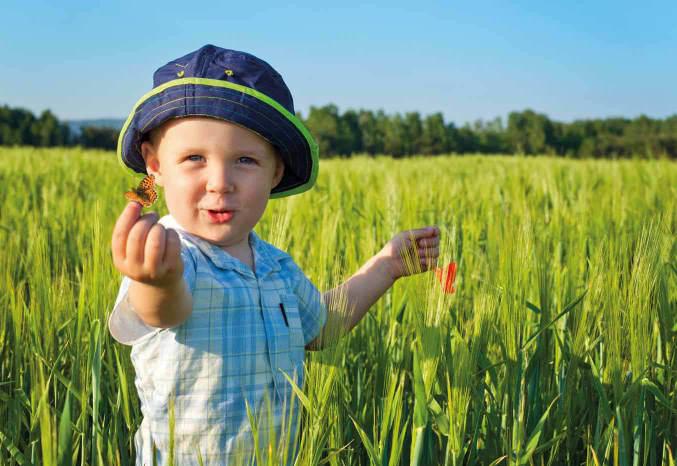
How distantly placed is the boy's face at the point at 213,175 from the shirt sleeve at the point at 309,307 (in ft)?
0.56

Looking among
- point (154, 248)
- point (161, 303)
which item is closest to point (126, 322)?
point (161, 303)

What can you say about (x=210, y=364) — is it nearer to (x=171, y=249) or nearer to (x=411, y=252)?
(x=171, y=249)

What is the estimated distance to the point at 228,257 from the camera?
0.95 m

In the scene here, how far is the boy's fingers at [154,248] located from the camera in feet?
2.30

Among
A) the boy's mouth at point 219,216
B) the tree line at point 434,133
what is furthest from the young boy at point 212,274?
the tree line at point 434,133

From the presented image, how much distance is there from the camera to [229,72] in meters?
0.93

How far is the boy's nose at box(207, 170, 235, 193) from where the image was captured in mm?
875

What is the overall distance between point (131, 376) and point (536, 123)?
1575 inches

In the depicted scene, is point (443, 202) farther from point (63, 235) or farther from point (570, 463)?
point (570, 463)

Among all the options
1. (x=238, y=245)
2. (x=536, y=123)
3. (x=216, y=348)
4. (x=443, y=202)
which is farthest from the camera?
(x=536, y=123)

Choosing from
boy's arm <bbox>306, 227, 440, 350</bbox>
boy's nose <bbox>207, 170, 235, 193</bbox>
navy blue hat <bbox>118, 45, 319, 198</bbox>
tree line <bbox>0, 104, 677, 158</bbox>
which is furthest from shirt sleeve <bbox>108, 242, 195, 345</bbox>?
tree line <bbox>0, 104, 677, 158</bbox>

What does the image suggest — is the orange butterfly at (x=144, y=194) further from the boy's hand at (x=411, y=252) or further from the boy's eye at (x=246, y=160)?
the boy's hand at (x=411, y=252)

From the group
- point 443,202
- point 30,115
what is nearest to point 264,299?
point 443,202

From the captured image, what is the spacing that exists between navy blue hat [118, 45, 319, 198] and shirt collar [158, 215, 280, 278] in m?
0.14
